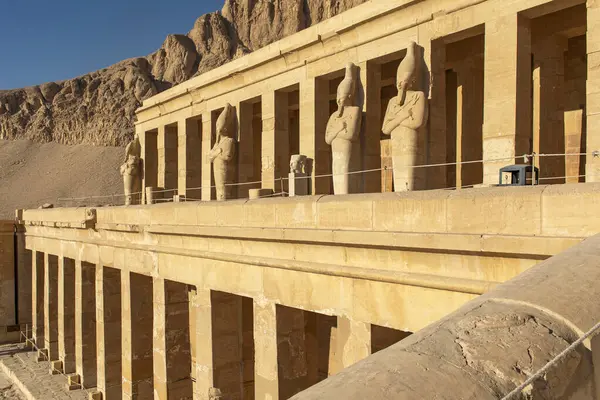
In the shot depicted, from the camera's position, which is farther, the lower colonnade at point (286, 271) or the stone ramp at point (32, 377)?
the stone ramp at point (32, 377)

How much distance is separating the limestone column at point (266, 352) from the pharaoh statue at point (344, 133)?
3.05 metres

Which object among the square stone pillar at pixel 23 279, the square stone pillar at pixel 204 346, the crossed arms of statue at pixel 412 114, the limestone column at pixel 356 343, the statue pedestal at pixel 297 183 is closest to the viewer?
the limestone column at pixel 356 343

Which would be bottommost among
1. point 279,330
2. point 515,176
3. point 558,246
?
point 279,330

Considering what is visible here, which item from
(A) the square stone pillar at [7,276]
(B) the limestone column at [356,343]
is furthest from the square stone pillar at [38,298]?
(B) the limestone column at [356,343]

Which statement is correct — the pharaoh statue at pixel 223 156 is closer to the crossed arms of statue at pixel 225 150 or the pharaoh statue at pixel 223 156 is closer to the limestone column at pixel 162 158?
the crossed arms of statue at pixel 225 150

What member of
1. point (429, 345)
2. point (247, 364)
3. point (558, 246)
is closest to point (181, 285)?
point (247, 364)

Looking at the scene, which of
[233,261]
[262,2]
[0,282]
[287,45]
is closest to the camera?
[233,261]

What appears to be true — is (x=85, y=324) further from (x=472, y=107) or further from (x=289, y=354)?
(x=472, y=107)

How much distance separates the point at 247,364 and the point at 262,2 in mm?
56488

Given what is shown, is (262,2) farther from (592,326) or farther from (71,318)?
(592,326)

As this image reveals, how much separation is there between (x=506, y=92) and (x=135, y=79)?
185ft

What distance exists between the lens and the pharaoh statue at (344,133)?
9.63 meters

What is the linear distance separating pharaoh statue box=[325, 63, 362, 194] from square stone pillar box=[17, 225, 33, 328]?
13.6m

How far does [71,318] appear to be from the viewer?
1545 centimetres
